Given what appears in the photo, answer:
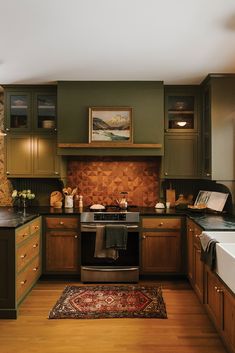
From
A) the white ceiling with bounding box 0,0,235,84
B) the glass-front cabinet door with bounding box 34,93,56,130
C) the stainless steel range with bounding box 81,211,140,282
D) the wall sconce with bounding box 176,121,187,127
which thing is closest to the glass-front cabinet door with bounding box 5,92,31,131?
the glass-front cabinet door with bounding box 34,93,56,130

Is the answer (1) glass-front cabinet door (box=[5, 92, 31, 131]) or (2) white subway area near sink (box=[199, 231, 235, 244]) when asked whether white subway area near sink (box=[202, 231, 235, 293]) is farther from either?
(1) glass-front cabinet door (box=[5, 92, 31, 131])

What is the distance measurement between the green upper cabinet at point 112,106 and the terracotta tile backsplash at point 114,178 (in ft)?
1.39

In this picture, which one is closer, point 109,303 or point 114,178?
point 109,303

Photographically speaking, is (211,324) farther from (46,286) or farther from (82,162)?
(82,162)

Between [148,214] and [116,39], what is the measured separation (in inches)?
83.7

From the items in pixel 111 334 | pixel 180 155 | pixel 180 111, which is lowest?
pixel 111 334

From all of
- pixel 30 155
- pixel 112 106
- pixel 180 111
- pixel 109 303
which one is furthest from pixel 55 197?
pixel 180 111

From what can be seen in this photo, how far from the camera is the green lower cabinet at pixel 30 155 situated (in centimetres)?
457

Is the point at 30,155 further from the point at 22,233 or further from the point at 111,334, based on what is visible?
the point at 111,334

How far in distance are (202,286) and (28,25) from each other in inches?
112

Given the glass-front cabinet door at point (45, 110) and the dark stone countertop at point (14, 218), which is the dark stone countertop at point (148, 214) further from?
the glass-front cabinet door at point (45, 110)

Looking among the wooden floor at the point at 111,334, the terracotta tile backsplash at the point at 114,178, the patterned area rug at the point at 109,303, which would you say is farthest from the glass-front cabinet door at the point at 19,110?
the wooden floor at the point at 111,334

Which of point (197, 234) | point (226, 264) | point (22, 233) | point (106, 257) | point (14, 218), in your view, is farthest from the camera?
point (106, 257)

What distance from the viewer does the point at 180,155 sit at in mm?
4547
